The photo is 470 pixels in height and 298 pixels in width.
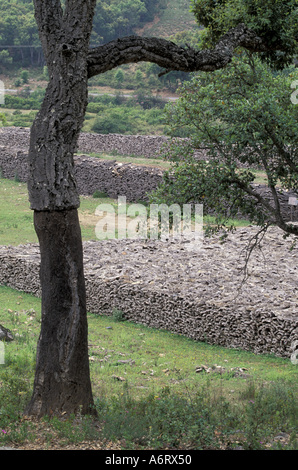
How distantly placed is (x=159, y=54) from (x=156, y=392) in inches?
201

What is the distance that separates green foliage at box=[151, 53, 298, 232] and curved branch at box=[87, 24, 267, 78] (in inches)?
22.8

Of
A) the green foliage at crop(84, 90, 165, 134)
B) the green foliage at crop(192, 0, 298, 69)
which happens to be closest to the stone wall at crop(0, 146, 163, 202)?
the green foliage at crop(84, 90, 165, 134)

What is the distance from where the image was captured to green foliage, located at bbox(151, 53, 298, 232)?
7777mm

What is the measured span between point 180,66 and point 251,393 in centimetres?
495

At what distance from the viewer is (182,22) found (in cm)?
9094

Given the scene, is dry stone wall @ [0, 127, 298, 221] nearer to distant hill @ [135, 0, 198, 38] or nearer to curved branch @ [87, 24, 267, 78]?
curved branch @ [87, 24, 267, 78]

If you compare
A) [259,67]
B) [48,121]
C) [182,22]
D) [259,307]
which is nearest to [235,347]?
[259,307]

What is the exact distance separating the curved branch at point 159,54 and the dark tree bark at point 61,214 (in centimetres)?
26

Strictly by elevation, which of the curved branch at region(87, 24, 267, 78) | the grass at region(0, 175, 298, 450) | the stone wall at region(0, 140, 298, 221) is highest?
the curved branch at region(87, 24, 267, 78)

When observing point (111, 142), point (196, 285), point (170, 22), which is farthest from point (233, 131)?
point (170, 22)

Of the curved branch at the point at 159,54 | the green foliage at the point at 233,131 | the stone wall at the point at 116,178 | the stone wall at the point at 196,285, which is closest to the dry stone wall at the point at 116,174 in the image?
the stone wall at the point at 116,178

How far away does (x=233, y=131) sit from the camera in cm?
777

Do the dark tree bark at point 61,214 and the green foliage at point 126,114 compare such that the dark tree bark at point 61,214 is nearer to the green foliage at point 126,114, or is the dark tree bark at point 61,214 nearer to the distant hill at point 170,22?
the green foliage at point 126,114

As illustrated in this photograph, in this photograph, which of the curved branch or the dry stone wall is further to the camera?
the dry stone wall
